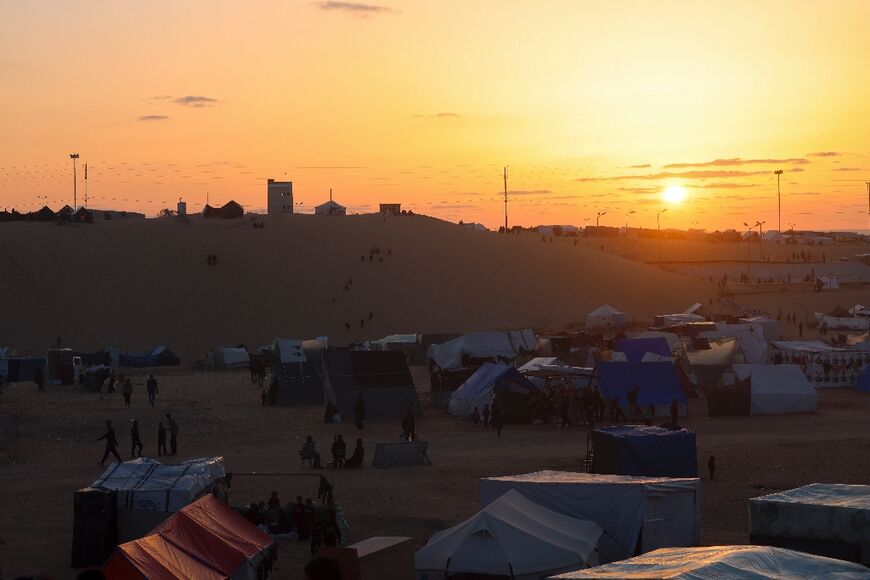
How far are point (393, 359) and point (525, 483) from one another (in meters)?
16.1

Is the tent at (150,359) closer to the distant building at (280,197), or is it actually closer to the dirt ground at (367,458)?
the dirt ground at (367,458)

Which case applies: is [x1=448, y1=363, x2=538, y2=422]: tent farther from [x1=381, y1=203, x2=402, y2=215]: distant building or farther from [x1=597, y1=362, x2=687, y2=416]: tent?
[x1=381, y1=203, x2=402, y2=215]: distant building

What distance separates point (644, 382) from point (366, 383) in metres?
7.43

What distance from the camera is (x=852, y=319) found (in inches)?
2296

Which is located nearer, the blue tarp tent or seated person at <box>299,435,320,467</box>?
the blue tarp tent

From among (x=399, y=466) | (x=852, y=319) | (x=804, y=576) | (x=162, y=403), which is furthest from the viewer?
(x=852, y=319)

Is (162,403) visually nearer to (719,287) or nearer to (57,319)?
(57,319)

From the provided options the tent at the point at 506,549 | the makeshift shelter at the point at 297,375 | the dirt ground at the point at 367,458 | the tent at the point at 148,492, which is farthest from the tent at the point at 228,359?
the tent at the point at 506,549

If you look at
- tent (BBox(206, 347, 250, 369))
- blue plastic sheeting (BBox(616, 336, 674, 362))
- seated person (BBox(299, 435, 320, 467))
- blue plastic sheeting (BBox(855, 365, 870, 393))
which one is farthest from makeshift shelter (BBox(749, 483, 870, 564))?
tent (BBox(206, 347, 250, 369))

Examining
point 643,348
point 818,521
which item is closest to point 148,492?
point 818,521

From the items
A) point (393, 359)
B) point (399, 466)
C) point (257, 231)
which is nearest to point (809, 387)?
point (393, 359)

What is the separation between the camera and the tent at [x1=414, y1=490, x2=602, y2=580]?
13492 millimetres

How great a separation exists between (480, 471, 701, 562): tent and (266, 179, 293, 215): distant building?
73.7 meters

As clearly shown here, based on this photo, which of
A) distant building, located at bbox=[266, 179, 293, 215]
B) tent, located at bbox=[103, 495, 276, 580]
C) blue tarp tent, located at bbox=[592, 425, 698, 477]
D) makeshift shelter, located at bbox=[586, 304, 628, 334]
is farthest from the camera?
distant building, located at bbox=[266, 179, 293, 215]
